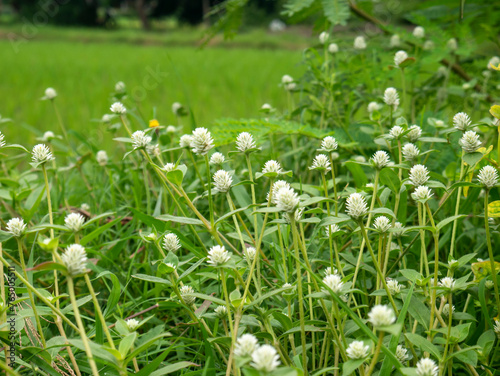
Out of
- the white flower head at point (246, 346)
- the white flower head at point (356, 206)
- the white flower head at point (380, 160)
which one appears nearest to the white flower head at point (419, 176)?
the white flower head at point (380, 160)

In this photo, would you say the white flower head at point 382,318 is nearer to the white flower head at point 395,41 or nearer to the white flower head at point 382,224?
the white flower head at point 382,224

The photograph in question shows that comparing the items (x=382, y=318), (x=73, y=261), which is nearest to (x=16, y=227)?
(x=73, y=261)

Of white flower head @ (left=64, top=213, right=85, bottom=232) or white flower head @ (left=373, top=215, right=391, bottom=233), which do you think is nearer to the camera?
white flower head @ (left=64, top=213, right=85, bottom=232)

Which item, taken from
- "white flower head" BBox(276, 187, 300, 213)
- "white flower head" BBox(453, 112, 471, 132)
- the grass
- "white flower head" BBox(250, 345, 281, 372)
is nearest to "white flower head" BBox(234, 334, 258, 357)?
"white flower head" BBox(250, 345, 281, 372)

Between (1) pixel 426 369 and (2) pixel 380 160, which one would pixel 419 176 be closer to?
(2) pixel 380 160

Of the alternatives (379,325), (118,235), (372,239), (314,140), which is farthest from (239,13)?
(379,325)

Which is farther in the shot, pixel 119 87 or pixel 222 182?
pixel 119 87

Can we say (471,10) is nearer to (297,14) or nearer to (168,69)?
(297,14)

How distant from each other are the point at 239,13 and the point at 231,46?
12.9m

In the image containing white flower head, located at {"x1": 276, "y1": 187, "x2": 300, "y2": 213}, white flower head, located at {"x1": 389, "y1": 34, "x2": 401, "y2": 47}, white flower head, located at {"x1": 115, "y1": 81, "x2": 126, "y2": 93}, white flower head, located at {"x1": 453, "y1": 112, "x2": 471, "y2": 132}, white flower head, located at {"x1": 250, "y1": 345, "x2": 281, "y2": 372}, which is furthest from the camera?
white flower head, located at {"x1": 389, "y1": 34, "x2": 401, "y2": 47}

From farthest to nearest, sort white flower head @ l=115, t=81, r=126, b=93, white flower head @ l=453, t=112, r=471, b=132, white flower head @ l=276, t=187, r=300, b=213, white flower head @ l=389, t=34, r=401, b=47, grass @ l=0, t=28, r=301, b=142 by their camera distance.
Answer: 1. grass @ l=0, t=28, r=301, b=142
2. white flower head @ l=389, t=34, r=401, b=47
3. white flower head @ l=115, t=81, r=126, b=93
4. white flower head @ l=453, t=112, r=471, b=132
5. white flower head @ l=276, t=187, r=300, b=213

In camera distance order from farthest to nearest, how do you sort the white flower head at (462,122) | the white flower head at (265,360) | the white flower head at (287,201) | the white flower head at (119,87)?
the white flower head at (119,87) → the white flower head at (462,122) → the white flower head at (287,201) → the white flower head at (265,360)

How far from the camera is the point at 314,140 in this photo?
5.20ft

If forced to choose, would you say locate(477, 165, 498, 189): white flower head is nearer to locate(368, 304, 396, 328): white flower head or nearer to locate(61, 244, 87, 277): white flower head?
locate(368, 304, 396, 328): white flower head
